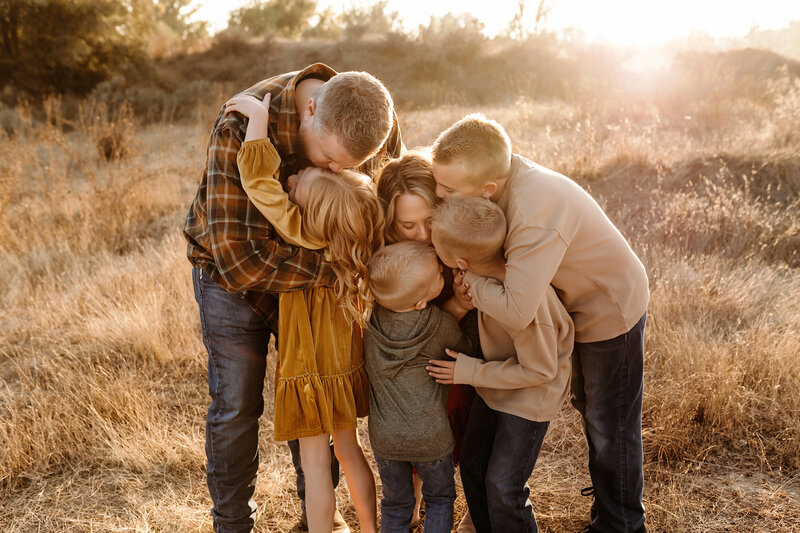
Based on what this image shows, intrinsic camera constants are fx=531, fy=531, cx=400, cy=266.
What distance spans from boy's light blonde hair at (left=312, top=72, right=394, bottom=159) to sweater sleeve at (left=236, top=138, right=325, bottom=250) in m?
0.21

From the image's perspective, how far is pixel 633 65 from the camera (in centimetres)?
1539

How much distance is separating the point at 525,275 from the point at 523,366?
0.38 meters

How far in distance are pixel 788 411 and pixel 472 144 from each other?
8.19 ft

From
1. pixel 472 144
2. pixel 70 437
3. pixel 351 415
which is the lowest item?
pixel 70 437

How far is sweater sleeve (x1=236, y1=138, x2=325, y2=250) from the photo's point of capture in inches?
72.2

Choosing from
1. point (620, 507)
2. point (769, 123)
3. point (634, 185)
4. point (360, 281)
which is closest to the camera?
point (360, 281)

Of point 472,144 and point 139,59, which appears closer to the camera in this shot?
point 472,144

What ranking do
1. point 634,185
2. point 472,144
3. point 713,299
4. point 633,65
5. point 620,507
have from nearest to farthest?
point 472,144
point 620,507
point 713,299
point 634,185
point 633,65

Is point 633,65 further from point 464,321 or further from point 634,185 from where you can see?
point 464,321

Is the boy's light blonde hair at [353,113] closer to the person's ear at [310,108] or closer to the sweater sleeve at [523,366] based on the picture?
the person's ear at [310,108]

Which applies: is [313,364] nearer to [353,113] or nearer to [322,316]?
[322,316]

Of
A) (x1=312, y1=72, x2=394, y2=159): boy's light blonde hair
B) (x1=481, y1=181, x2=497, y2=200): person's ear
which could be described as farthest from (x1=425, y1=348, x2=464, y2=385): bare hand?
(x1=312, y1=72, x2=394, y2=159): boy's light blonde hair

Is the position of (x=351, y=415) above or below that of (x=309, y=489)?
above

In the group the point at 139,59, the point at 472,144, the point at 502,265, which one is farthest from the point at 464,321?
the point at 139,59
